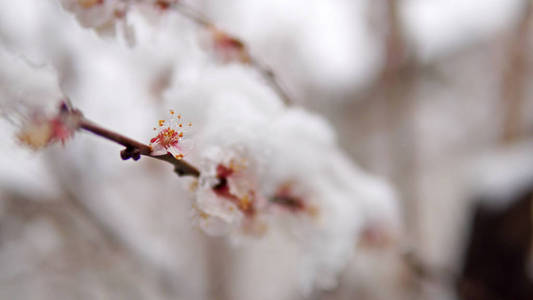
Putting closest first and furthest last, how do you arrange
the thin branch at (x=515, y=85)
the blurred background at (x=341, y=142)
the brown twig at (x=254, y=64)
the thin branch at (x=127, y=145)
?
the thin branch at (x=127, y=145)
the brown twig at (x=254, y=64)
the blurred background at (x=341, y=142)
the thin branch at (x=515, y=85)

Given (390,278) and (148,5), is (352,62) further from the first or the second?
(148,5)

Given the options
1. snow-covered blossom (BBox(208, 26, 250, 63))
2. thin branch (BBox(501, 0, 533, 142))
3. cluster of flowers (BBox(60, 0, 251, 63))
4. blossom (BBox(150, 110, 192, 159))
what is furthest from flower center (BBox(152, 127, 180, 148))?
thin branch (BBox(501, 0, 533, 142))

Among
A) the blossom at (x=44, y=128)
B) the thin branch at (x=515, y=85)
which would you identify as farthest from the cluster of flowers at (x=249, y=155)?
the thin branch at (x=515, y=85)

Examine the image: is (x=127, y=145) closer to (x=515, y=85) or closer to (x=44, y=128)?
(x=44, y=128)

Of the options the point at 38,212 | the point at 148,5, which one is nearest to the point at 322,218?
the point at 148,5

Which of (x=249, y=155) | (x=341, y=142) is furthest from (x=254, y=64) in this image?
(x=341, y=142)

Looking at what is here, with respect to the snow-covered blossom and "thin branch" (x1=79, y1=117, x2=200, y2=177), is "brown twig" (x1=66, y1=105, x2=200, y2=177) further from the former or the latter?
the snow-covered blossom

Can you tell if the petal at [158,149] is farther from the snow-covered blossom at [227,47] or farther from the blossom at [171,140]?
the snow-covered blossom at [227,47]

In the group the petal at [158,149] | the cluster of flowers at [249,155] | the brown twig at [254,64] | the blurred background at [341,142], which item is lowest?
the petal at [158,149]
